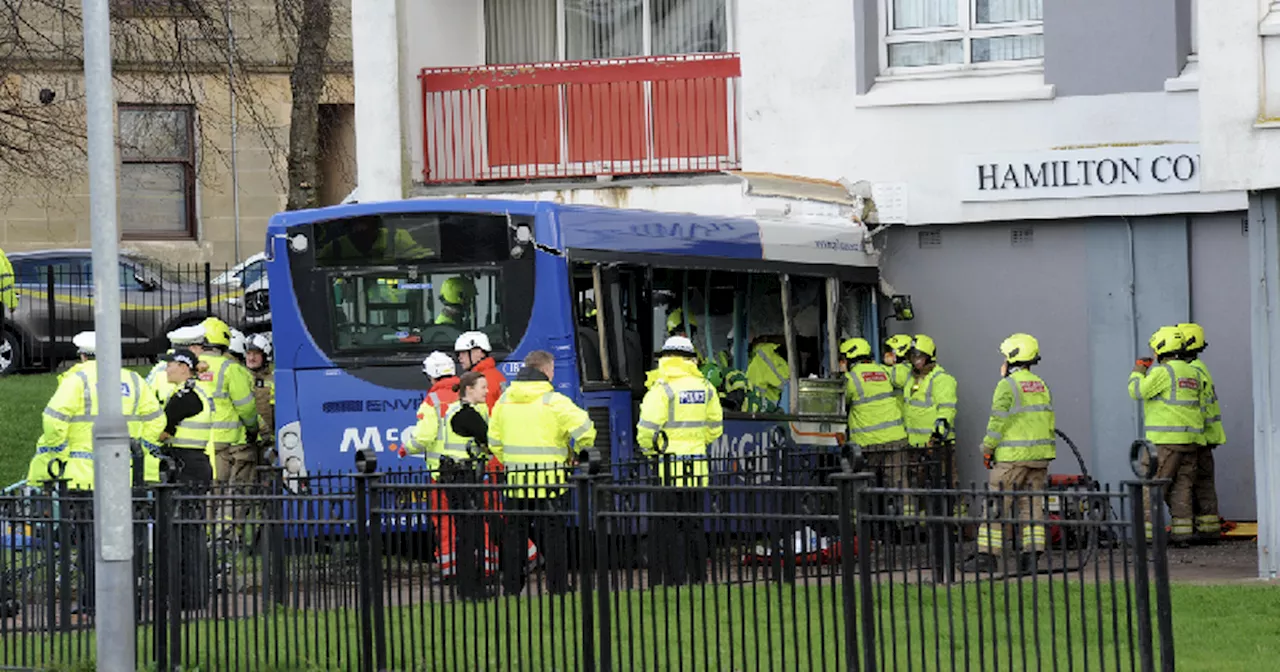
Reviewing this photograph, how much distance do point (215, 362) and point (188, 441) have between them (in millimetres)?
1179

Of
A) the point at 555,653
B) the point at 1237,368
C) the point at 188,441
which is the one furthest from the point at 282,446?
the point at 1237,368

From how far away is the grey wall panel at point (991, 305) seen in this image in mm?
19656

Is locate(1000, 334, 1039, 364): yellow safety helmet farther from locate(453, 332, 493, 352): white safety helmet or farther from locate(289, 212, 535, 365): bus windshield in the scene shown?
locate(453, 332, 493, 352): white safety helmet

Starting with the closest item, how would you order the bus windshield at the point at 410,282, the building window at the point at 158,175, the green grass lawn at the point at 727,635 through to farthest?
1. the green grass lawn at the point at 727,635
2. the bus windshield at the point at 410,282
3. the building window at the point at 158,175

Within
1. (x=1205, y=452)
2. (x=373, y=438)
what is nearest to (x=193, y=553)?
(x=373, y=438)

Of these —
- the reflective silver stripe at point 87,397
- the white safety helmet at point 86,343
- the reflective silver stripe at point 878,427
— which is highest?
the white safety helmet at point 86,343

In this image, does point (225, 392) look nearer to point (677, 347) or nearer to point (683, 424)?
point (677, 347)

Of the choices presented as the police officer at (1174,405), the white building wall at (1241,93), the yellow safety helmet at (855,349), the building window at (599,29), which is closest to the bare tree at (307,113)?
the building window at (599,29)

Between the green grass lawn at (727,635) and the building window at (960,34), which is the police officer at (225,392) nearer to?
the green grass lawn at (727,635)

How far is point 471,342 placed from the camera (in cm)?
1525

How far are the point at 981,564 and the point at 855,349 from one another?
9.23m

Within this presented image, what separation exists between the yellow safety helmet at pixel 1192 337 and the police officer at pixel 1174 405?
44mm

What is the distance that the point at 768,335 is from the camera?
1845 cm

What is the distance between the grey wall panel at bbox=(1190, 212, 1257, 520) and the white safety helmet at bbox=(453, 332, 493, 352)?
679 cm
